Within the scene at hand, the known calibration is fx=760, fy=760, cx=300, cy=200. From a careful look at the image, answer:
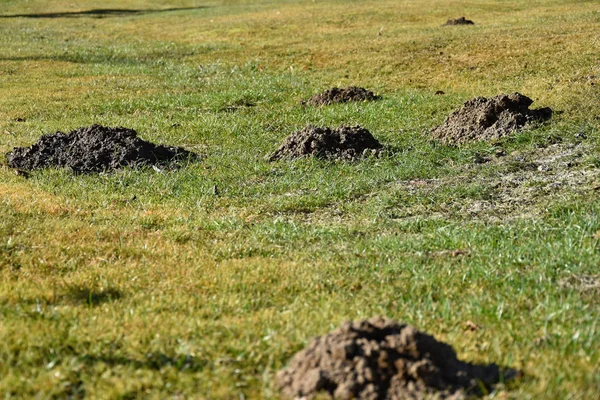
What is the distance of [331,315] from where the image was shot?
5.68 m

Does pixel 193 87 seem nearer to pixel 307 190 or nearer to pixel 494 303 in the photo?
pixel 307 190

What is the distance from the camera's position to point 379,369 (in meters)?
4.37

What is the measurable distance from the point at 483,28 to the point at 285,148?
17.9m

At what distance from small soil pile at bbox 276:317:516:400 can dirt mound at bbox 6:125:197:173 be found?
7543 millimetres

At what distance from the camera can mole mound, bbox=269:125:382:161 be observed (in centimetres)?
1194

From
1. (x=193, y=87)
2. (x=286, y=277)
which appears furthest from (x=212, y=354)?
(x=193, y=87)

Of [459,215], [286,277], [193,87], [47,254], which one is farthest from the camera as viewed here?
[193,87]

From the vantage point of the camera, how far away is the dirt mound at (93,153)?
11609mm

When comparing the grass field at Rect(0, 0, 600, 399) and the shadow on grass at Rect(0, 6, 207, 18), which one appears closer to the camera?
the grass field at Rect(0, 0, 600, 399)

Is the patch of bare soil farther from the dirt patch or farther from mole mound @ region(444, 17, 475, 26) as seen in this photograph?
mole mound @ region(444, 17, 475, 26)

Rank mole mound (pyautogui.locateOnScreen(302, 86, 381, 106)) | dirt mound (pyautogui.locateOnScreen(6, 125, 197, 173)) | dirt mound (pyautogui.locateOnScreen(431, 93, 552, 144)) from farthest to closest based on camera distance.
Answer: mole mound (pyautogui.locateOnScreen(302, 86, 381, 106)) < dirt mound (pyautogui.locateOnScreen(431, 93, 552, 144)) < dirt mound (pyautogui.locateOnScreen(6, 125, 197, 173))

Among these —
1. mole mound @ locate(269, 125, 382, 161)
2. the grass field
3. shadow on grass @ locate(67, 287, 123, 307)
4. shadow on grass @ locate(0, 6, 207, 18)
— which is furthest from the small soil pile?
shadow on grass @ locate(0, 6, 207, 18)

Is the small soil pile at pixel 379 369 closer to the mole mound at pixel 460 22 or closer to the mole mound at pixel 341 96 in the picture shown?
the mole mound at pixel 341 96

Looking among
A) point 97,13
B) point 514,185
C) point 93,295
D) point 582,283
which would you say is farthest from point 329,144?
point 97,13
